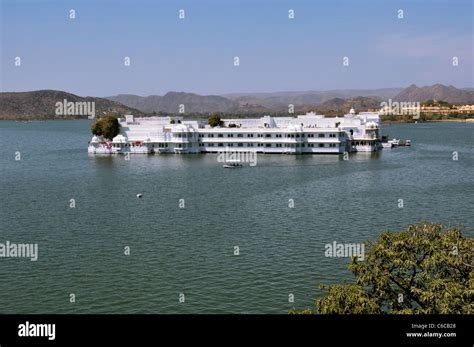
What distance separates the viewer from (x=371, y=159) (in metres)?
59.0

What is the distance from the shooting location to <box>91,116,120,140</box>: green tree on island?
70.1 meters

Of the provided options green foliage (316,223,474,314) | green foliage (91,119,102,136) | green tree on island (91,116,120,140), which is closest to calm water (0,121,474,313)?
green foliage (316,223,474,314)

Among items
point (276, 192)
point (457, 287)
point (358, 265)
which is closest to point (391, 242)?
point (358, 265)

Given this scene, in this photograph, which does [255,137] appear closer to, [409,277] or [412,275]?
[409,277]

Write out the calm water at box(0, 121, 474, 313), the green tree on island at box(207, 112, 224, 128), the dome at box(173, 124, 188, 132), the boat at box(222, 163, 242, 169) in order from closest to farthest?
the calm water at box(0, 121, 474, 313), the boat at box(222, 163, 242, 169), the dome at box(173, 124, 188, 132), the green tree on island at box(207, 112, 224, 128)

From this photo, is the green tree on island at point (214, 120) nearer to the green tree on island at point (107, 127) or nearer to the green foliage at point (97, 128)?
the green tree on island at point (107, 127)

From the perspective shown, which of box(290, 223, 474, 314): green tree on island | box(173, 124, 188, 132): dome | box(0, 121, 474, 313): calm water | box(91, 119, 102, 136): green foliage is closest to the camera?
box(290, 223, 474, 314): green tree on island

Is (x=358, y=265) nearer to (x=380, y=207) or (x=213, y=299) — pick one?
(x=213, y=299)

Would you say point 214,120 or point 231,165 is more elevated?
point 214,120

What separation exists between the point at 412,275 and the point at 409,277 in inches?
28.3

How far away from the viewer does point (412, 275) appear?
35.5 feet

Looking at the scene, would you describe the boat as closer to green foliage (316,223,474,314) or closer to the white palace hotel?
the white palace hotel

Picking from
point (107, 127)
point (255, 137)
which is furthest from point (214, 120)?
point (107, 127)

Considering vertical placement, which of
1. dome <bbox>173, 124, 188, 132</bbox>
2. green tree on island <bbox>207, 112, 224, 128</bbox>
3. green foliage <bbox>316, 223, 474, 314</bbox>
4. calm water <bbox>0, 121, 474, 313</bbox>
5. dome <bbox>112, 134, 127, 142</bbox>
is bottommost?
calm water <bbox>0, 121, 474, 313</bbox>
